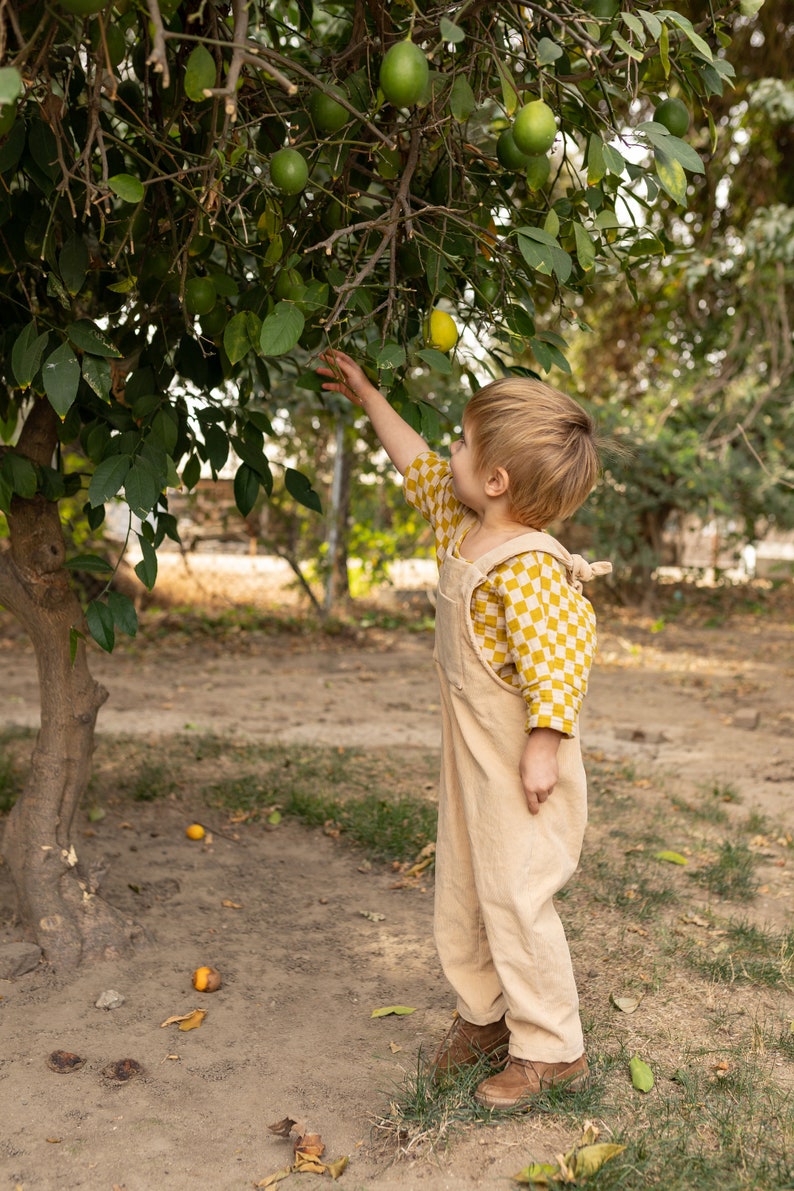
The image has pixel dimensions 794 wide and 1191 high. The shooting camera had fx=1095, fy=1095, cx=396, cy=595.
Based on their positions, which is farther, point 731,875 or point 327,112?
point 731,875

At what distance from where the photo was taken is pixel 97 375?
2180mm

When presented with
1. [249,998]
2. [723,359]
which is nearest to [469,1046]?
[249,998]

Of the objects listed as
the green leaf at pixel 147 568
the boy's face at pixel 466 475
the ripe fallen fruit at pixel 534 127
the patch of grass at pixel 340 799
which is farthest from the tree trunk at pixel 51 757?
the ripe fallen fruit at pixel 534 127

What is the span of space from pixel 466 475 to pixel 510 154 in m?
0.61

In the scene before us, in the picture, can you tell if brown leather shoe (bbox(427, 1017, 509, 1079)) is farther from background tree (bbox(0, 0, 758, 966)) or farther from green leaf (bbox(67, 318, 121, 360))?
green leaf (bbox(67, 318, 121, 360))

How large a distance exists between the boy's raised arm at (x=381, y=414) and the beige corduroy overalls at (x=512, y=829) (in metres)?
0.34

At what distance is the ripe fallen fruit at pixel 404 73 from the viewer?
1.71 metres

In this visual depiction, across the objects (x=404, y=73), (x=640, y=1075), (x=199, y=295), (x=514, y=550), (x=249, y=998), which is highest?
(x=404, y=73)

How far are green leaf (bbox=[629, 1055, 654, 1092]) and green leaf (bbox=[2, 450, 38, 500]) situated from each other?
6.17 feet

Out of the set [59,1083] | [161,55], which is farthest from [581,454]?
[59,1083]

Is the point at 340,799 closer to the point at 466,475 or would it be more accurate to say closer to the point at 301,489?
the point at 301,489

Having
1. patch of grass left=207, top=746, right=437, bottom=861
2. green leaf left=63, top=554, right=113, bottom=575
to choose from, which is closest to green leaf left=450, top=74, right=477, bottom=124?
green leaf left=63, top=554, right=113, bottom=575

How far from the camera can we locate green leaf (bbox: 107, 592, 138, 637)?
2.41m

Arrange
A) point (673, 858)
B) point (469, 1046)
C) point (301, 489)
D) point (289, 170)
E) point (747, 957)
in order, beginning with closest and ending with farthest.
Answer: point (289, 170) < point (469, 1046) < point (301, 489) < point (747, 957) < point (673, 858)
